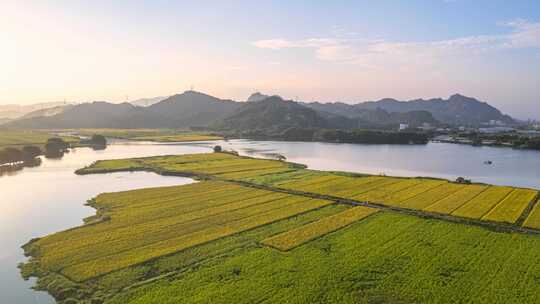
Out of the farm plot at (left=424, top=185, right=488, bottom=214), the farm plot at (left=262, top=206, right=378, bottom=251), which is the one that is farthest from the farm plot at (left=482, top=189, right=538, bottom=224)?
the farm plot at (left=262, top=206, right=378, bottom=251)

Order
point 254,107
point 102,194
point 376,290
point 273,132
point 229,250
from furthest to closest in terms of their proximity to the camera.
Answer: point 254,107
point 273,132
point 102,194
point 229,250
point 376,290

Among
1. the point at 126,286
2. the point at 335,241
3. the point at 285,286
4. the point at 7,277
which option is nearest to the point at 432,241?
the point at 335,241

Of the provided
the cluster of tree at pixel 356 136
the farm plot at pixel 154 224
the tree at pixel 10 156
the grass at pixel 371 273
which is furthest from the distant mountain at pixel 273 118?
the grass at pixel 371 273

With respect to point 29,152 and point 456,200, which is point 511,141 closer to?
point 456,200

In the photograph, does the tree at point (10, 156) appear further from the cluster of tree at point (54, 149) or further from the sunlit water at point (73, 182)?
the cluster of tree at point (54, 149)

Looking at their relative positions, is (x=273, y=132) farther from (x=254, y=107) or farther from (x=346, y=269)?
(x=346, y=269)

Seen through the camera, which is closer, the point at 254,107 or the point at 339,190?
the point at 339,190

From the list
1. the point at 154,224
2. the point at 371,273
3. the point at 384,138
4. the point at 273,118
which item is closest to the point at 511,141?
the point at 384,138
